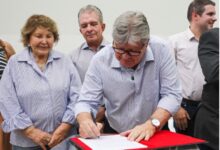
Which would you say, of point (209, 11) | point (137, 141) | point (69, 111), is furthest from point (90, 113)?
point (209, 11)

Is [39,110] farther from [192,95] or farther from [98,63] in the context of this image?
[192,95]

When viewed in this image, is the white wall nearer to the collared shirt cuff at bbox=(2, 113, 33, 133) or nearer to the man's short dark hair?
the man's short dark hair

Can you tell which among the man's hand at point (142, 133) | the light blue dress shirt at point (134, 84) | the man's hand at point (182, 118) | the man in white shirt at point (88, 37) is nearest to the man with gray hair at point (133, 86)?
the light blue dress shirt at point (134, 84)

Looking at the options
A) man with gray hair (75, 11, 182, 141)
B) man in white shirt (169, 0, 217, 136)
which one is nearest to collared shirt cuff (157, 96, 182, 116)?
man with gray hair (75, 11, 182, 141)

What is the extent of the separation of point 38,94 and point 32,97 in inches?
1.5

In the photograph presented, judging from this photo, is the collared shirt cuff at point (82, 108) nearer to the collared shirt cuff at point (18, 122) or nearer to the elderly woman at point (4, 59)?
the collared shirt cuff at point (18, 122)

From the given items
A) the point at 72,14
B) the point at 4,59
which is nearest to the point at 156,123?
the point at 4,59

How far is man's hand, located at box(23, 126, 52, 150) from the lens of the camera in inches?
72.3

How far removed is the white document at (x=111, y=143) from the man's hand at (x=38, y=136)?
774 millimetres

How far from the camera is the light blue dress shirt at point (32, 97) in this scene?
186cm

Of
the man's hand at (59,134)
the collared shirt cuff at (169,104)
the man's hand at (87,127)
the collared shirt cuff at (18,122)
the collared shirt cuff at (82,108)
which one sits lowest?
the man's hand at (59,134)

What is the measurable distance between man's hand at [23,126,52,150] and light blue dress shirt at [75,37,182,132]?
1.89 ft

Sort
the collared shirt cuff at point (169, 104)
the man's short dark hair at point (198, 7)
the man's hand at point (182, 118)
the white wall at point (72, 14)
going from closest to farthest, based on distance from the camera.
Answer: the collared shirt cuff at point (169, 104)
the man's hand at point (182, 118)
the man's short dark hair at point (198, 7)
the white wall at point (72, 14)

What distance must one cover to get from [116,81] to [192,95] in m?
0.90
